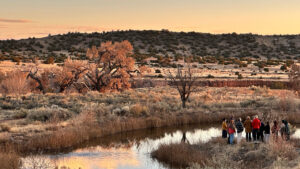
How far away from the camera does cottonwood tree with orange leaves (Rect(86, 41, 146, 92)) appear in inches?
1645

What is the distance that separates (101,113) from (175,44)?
7364cm

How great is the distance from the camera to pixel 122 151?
21469mm

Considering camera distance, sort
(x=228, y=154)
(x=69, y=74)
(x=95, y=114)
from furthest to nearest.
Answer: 1. (x=69, y=74)
2. (x=95, y=114)
3. (x=228, y=154)

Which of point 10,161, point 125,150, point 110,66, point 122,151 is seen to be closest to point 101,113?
point 125,150

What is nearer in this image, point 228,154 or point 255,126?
point 228,154

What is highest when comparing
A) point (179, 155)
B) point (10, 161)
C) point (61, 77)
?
point (61, 77)

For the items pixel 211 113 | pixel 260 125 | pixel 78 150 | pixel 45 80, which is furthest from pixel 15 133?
pixel 45 80

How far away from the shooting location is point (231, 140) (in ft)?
67.7

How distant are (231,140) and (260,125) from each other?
5.54 feet

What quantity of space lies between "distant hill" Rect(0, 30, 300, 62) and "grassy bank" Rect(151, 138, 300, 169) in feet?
206

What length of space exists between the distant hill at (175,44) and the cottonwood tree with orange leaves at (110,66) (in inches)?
1560

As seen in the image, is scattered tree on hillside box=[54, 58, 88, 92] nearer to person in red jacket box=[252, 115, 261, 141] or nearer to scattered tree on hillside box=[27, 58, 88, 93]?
scattered tree on hillside box=[27, 58, 88, 93]

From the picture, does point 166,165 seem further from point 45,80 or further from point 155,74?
point 155,74

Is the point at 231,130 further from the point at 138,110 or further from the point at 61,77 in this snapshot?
the point at 61,77
